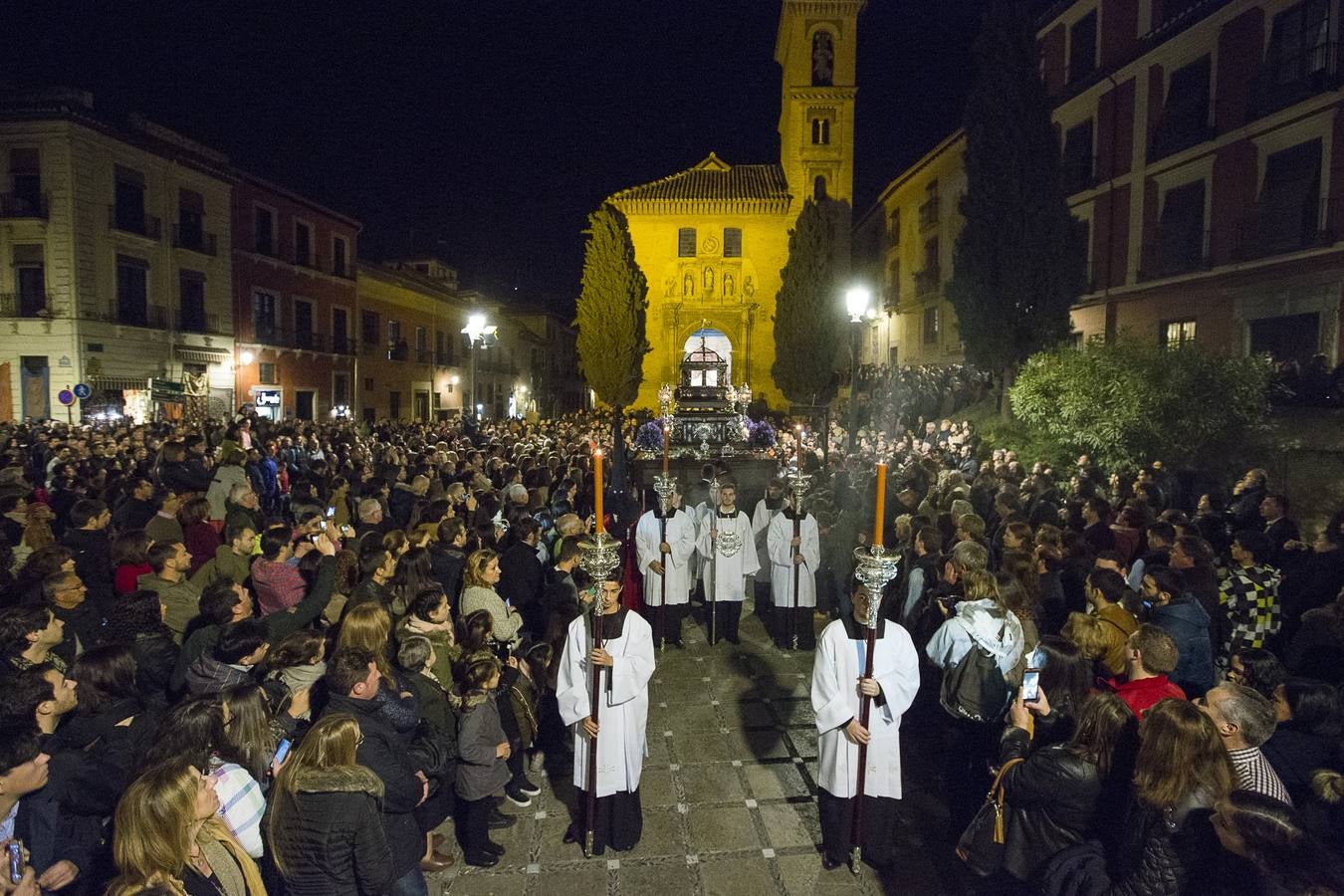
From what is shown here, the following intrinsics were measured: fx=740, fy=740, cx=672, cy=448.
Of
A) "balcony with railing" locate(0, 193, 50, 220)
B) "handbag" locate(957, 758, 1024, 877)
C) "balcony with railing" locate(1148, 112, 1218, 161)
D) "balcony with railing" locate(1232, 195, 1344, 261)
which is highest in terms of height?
"balcony with railing" locate(1148, 112, 1218, 161)

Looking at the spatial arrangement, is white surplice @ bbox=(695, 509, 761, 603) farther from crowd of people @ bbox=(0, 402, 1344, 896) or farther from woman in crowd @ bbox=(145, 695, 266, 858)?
woman in crowd @ bbox=(145, 695, 266, 858)

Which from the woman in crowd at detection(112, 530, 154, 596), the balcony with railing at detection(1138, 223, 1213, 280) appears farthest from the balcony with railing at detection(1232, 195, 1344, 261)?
the woman in crowd at detection(112, 530, 154, 596)

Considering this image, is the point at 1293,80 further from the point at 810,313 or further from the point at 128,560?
the point at 128,560

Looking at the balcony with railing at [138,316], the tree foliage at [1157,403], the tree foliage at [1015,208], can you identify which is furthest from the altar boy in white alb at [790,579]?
the balcony with railing at [138,316]

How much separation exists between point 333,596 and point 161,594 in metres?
1.08

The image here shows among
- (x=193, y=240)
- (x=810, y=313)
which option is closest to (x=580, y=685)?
(x=193, y=240)

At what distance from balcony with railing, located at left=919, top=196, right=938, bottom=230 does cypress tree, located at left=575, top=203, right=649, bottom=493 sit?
12011mm

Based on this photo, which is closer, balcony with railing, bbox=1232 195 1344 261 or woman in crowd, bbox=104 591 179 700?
woman in crowd, bbox=104 591 179 700

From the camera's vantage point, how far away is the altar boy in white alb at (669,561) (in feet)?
26.4

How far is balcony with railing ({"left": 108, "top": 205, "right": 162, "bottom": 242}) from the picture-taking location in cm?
2058

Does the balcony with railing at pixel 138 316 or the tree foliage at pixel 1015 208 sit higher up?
the tree foliage at pixel 1015 208

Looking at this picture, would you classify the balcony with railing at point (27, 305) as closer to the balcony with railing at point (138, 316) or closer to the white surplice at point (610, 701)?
the balcony with railing at point (138, 316)

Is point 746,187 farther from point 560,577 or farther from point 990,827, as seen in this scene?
point 990,827

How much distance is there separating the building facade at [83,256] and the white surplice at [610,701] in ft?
55.6
